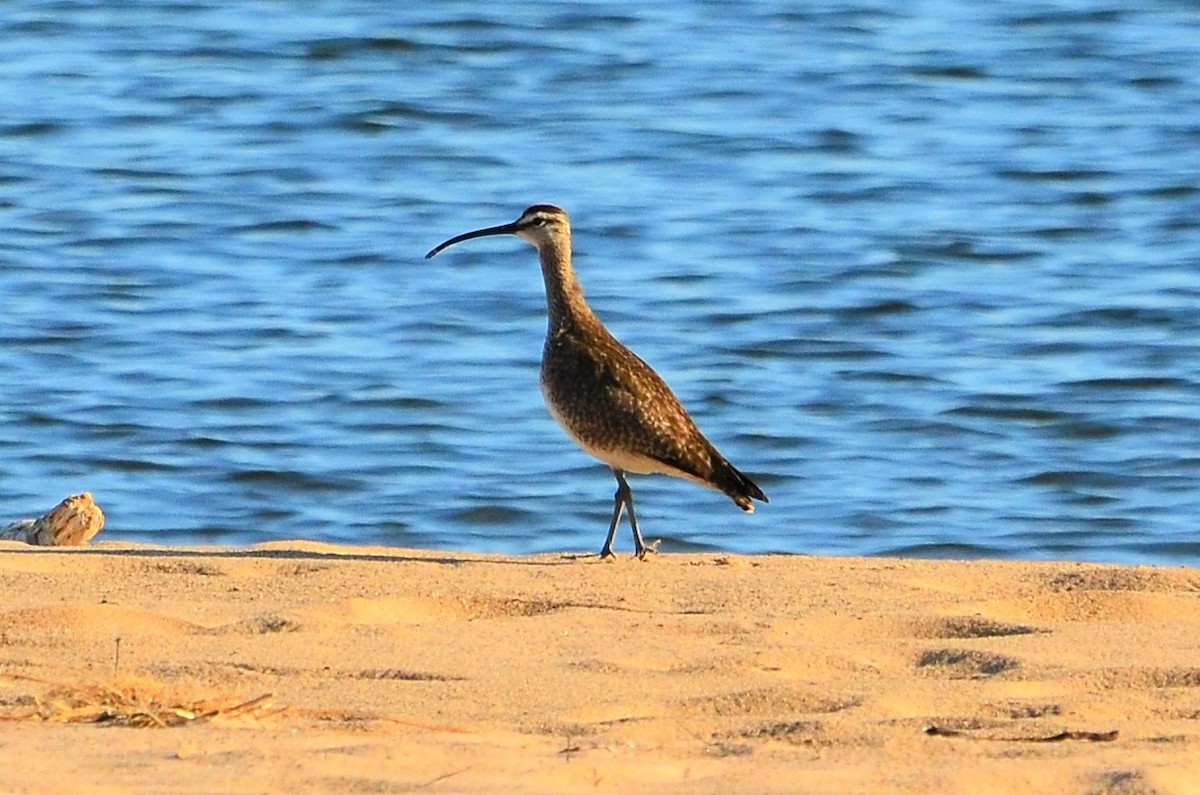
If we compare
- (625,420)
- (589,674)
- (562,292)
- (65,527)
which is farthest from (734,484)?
(589,674)

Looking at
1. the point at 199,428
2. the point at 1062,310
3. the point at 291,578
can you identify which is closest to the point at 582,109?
the point at 1062,310

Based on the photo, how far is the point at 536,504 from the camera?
12.0 metres

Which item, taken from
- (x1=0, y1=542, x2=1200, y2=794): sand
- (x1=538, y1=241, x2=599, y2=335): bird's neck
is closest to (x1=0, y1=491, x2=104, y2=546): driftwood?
(x1=0, y1=542, x2=1200, y2=794): sand

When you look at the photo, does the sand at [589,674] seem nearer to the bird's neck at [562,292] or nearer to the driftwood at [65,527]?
the driftwood at [65,527]

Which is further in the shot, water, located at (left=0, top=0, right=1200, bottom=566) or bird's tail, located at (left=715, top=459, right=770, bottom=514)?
water, located at (left=0, top=0, right=1200, bottom=566)

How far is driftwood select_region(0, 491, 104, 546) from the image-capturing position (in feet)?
30.0

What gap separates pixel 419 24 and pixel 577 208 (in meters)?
8.77

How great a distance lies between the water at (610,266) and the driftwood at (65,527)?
2010 mm

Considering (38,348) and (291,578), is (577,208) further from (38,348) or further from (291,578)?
(291,578)

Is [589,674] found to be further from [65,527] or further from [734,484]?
[65,527]

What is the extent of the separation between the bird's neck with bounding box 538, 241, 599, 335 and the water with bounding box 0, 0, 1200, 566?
186cm

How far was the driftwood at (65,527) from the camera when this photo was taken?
9.16m

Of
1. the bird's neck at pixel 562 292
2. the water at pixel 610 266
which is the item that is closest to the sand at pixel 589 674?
the bird's neck at pixel 562 292

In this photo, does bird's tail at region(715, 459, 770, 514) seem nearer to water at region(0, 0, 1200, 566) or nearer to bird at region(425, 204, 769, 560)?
bird at region(425, 204, 769, 560)
